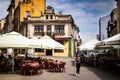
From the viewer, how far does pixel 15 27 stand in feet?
231

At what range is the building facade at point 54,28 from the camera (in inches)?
2154

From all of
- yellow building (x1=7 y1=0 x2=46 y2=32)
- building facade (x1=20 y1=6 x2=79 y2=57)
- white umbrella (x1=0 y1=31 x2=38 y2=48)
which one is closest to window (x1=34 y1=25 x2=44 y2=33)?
building facade (x1=20 y1=6 x2=79 y2=57)

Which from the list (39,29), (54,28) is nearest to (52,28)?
(54,28)

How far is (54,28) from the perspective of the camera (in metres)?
55.4

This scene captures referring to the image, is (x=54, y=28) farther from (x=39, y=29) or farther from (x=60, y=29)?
(x=39, y=29)

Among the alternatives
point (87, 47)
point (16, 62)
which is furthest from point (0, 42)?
point (87, 47)

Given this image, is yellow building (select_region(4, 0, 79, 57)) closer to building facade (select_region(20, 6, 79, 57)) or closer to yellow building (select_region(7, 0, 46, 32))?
building facade (select_region(20, 6, 79, 57))

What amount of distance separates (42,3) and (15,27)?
10.1 meters

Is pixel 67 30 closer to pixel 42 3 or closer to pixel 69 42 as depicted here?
pixel 69 42

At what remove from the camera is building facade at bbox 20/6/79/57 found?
54719 millimetres

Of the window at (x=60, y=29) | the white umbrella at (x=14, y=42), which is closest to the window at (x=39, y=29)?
the window at (x=60, y=29)

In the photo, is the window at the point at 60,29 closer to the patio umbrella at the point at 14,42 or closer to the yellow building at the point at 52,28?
the yellow building at the point at 52,28

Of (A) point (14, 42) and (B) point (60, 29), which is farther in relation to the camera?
(B) point (60, 29)

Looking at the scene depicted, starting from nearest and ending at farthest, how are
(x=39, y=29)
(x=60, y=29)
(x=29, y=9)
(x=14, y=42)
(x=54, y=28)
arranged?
(x=14, y=42) < (x=60, y=29) < (x=54, y=28) < (x=39, y=29) < (x=29, y=9)
